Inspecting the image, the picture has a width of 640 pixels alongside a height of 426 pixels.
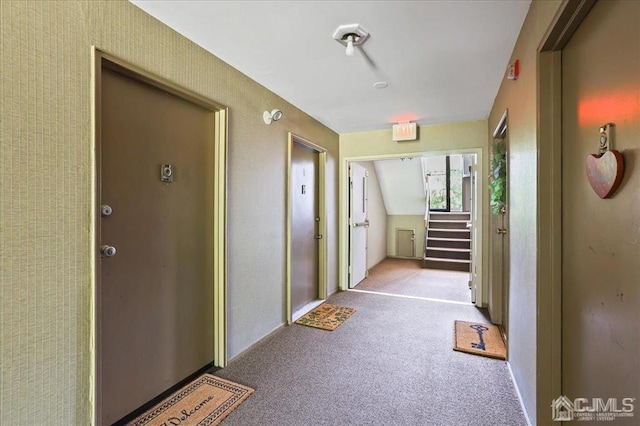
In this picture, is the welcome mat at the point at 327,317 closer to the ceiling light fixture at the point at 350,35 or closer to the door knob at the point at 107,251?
the door knob at the point at 107,251

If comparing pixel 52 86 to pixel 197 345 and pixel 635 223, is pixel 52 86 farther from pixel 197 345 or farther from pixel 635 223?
pixel 635 223

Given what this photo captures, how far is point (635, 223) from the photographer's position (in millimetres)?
837

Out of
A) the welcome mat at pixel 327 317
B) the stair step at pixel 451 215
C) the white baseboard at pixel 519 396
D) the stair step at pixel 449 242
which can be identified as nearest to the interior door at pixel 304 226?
the welcome mat at pixel 327 317

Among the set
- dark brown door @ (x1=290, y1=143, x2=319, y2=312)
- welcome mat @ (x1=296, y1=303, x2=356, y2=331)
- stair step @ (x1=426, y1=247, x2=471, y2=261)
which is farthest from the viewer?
stair step @ (x1=426, y1=247, x2=471, y2=261)

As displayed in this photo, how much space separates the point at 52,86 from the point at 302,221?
245 cm

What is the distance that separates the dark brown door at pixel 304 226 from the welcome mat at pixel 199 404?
4.35 ft

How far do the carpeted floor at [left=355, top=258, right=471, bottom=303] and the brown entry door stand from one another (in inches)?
112

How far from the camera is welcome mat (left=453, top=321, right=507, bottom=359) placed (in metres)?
A: 2.41

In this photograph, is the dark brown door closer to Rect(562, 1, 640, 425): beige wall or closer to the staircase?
Rect(562, 1, 640, 425): beige wall

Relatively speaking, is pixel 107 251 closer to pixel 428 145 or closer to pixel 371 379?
pixel 371 379

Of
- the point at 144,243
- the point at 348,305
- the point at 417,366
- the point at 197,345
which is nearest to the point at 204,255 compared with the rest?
the point at 144,243

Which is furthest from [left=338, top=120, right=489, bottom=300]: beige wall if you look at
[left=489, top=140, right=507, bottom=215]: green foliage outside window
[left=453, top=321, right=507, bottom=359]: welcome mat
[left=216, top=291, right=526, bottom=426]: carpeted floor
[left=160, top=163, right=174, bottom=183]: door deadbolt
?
[left=160, top=163, right=174, bottom=183]: door deadbolt

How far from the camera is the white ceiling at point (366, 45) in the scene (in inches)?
63.2

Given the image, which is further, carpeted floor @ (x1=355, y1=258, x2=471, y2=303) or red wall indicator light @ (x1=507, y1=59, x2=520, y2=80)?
carpeted floor @ (x1=355, y1=258, x2=471, y2=303)
